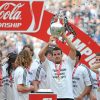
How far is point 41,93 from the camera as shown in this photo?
40.1ft

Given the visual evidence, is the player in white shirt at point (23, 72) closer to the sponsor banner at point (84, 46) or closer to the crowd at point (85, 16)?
the sponsor banner at point (84, 46)

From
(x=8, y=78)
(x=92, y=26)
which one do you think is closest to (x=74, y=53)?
(x=8, y=78)

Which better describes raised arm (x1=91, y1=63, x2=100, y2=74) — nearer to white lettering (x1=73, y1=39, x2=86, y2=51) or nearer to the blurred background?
white lettering (x1=73, y1=39, x2=86, y2=51)

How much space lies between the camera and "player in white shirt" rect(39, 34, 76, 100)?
1424cm

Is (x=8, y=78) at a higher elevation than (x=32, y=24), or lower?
lower

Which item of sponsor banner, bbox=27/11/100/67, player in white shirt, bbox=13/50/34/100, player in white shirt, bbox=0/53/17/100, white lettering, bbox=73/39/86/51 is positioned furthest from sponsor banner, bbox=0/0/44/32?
player in white shirt, bbox=13/50/34/100

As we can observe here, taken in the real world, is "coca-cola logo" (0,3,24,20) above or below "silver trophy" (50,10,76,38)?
above

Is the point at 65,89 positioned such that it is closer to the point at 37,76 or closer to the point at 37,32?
the point at 37,76

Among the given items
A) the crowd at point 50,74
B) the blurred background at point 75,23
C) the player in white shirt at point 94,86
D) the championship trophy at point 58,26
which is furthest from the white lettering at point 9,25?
the blurred background at point 75,23

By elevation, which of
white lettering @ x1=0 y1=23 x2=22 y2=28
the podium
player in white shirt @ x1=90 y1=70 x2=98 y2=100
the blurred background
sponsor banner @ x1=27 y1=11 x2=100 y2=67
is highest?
the blurred background

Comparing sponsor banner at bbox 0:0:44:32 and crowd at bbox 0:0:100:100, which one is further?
sponsor banner at bbox 0:0:44:32

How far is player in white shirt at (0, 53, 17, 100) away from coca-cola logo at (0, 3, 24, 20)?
0.97 m

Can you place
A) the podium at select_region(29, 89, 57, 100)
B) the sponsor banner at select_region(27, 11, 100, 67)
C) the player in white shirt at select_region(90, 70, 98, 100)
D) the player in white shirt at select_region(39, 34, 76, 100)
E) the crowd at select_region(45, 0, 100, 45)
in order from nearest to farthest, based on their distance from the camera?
the podium at select_region(29, 89, 57, 100), the player in white shirt at select_region(39, 34, 76, 100), the player in white shirt at select_region(90, 70, 98, 100), the sponsor banner at select_region(27, 11, 100, 67), the crowd at select_region(45, 0, 100, 45)

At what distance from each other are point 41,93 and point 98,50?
501 cm
